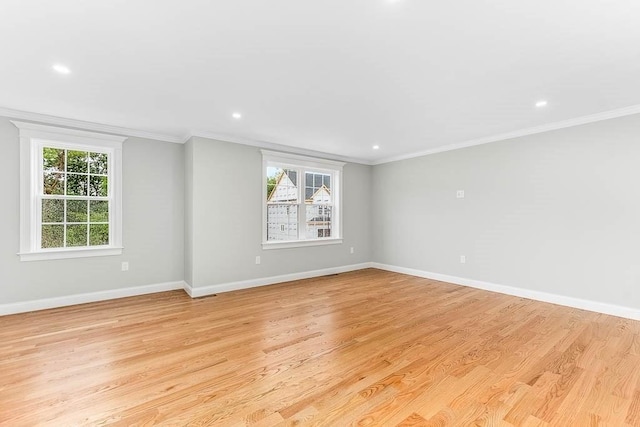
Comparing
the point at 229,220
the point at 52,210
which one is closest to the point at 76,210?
the point at 52,210

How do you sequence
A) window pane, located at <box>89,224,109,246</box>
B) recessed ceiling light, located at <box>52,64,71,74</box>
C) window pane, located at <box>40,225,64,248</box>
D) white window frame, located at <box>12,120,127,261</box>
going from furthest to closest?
1. window pane, located at <box>89,224,109,246</box>
2. window pane, located at <box>40,225,64,248</box>
3. white window frame, located at <box>12,120,127,261</box>
4. recessed ceiling light, located at <box>52,64,71,74</box>

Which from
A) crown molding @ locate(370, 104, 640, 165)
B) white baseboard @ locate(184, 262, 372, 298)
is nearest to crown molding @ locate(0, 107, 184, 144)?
white baseboard @ locate(184, 262, 372, 298)

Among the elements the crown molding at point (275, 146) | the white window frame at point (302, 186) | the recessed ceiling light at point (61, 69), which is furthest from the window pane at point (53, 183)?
the white window frame at point (302, 186)

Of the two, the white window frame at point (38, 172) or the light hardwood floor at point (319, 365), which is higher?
the white window frame at point (38, 172)

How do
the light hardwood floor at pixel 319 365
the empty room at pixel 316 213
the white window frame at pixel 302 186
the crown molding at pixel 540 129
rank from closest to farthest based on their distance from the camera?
the light hardwood floor at pixel 319 365 < the empty room at pixel 316 213 < the crown molding at pixel 540 129 < the white window frame at pixel 302 186

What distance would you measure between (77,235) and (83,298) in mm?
830

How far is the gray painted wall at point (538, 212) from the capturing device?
11.3 feet

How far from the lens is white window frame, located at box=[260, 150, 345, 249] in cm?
497

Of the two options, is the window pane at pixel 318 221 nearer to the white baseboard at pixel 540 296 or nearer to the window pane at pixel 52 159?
the white baseboard at pixel 540 296

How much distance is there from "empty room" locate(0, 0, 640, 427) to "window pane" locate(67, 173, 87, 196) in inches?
1.3

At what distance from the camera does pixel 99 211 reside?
4055 mm

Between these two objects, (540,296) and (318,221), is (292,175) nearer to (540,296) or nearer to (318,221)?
(318,221)

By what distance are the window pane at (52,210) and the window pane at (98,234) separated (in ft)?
1.14

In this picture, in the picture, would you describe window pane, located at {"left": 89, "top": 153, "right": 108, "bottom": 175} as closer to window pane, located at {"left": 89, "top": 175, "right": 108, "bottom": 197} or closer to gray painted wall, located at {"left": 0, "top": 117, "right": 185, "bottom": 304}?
window pane, located at {"left": 89, "top": 175, "right": 108, "bottom": 197}
